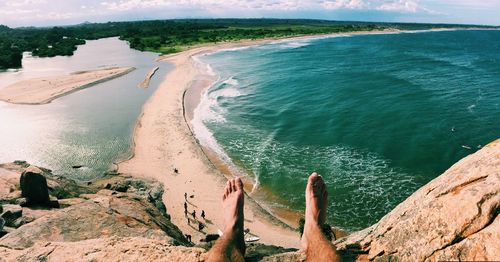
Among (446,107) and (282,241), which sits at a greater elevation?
(446,107)

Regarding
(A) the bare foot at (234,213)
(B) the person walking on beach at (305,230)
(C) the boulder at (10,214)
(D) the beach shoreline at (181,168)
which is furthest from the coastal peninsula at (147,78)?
(B) the person walking on beach at (305,230)

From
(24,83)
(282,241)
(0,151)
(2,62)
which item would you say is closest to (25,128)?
(0,151)

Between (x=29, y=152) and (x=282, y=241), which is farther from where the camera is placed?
(x=29, y=152)

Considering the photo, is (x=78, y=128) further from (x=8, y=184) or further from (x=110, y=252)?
(x=110, y=252)

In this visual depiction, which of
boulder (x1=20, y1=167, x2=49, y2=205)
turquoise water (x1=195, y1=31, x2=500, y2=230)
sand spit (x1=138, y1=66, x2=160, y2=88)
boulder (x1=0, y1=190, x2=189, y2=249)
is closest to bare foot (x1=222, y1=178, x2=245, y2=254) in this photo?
boulder (x1=0, y1=190, x2=189, y2=249)

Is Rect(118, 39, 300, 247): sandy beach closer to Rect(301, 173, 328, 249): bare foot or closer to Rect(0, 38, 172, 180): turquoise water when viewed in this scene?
Rect(0, 38, 172, 180): turquoise water

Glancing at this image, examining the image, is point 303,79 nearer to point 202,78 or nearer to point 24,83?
point 202,78

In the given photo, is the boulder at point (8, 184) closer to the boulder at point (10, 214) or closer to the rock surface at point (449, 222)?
the boulder at point (10, 214)
